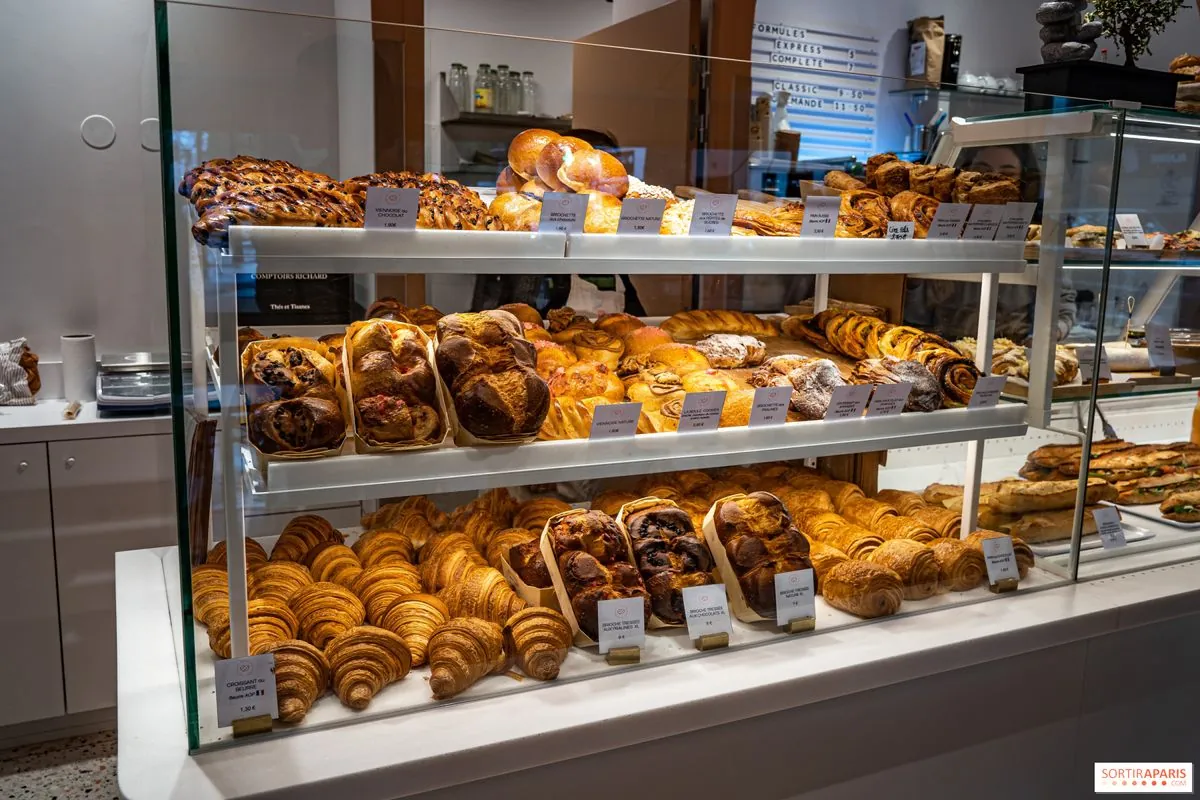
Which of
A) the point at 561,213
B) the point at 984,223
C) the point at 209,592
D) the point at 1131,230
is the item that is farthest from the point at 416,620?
the point at 1131,230

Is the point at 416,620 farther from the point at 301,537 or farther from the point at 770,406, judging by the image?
the point at 770,406

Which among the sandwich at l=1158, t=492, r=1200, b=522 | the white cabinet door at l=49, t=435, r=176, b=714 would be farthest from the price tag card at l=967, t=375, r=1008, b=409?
the white cabinet door at l=49, t=435, r=176, b=714

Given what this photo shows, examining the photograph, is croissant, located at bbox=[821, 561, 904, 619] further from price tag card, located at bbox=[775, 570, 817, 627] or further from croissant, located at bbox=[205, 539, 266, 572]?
croissant, located at bbox=[205, 539, 266, 572]

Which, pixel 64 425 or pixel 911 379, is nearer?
pixel 911 379

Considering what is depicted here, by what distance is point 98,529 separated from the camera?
3266mm

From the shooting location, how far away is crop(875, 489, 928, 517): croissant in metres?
2.42

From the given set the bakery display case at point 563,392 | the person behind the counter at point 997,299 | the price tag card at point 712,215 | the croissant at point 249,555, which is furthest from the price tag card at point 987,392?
the croissant at point 249,555

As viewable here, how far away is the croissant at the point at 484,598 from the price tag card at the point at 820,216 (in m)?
0.96

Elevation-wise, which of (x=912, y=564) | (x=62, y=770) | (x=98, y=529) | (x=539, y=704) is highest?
(x=912, y=564)

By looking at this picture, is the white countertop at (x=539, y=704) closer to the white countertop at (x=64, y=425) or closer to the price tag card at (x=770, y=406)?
the price tag card at (x=770, y=406)

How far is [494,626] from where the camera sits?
167 centimetres

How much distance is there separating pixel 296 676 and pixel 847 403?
3.99 ft

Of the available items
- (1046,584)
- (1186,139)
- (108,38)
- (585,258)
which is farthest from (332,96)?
(108,38)

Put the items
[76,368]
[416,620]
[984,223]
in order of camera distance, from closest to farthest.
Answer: [416,620], [984,223], [76,368]
